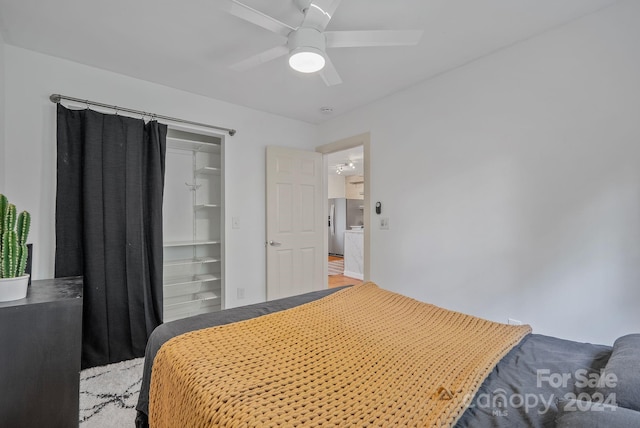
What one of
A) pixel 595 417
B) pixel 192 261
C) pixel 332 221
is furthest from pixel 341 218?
pixel 595 417

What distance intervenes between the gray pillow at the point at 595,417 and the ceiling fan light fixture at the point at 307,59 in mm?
1710

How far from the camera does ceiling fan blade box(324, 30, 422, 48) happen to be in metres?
1.50

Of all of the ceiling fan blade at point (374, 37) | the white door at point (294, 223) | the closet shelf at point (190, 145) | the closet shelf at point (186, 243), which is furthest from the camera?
the white door at point (294, 223)

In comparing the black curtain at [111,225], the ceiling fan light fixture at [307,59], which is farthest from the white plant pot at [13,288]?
the ceiling fan light fixture at [307,59]

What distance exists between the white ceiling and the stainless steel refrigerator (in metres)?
5.49

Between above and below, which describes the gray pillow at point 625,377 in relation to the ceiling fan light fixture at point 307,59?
below

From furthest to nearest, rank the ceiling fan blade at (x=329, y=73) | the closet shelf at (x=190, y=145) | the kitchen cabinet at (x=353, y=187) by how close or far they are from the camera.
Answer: the kitchen cabinet at (x=353, y=187) → the closet shelf at (x=190, y=145) → the ceiling fan blade at (x=329, y=73)

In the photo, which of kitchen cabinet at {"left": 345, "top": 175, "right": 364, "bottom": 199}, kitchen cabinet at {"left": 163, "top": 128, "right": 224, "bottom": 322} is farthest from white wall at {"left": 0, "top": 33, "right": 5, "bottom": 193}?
kitchen cabinet at {"left": 345, "top": 175, "right": 364, "bottom": 199}

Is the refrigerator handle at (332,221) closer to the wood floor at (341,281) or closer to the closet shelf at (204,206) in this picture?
the wood floor at (341,281)

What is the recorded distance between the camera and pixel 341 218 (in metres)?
8.12

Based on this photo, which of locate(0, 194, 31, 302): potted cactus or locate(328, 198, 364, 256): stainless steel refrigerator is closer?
locate(0, 194, 31, 302): potted cactus

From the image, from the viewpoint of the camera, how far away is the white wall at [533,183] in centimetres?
165

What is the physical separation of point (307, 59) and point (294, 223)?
2.12 meters

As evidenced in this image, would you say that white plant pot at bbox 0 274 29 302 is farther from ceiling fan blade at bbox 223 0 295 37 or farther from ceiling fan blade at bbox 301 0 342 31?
ceiling fan blade at bbox 301 0 342 31
